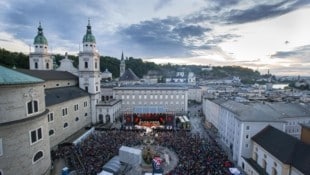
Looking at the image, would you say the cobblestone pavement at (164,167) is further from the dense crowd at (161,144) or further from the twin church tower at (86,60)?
the twin church tower at (86,60)

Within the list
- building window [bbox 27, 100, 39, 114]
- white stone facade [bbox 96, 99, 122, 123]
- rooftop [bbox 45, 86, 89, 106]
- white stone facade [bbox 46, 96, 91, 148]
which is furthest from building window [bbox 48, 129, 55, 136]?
white stone facade [bbox 96, 99, 122, 123]

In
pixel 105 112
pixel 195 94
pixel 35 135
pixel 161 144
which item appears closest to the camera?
pixel 35 135

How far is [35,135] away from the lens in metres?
23.5

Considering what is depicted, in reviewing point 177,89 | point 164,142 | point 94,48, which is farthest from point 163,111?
point 94,48

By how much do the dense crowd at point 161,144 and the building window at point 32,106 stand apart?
9.15 meters

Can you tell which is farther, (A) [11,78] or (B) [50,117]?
(B) [50,117]

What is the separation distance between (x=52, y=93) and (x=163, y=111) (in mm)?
29255

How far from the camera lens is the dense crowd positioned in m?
25.9

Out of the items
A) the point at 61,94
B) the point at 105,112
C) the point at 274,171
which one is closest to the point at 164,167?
the point at 274,171

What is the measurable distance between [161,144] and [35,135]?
66.1ft

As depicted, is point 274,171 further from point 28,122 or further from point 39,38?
point 39,38

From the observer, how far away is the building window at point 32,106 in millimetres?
22675

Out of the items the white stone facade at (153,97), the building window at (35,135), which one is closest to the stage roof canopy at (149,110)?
the white stone facade at (153,97)

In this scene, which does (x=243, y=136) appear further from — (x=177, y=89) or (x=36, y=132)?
(x=177, y=89)
